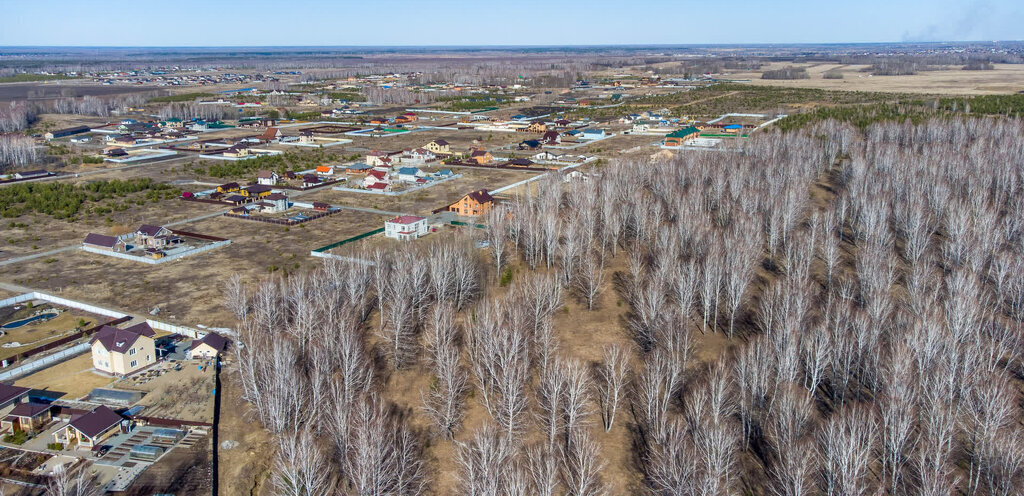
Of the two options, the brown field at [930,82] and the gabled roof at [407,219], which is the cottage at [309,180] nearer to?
the gabled roof at [407,219]

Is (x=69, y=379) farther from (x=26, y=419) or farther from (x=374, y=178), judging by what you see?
(x=374, y=178)

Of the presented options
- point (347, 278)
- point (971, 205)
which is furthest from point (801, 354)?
point (971, 205)

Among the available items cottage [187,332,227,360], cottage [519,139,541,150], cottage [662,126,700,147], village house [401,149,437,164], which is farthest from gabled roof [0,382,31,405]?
cottage [662,126,700,147]

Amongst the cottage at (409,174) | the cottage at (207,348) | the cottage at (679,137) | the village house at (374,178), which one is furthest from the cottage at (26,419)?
the cottage at (679,137)

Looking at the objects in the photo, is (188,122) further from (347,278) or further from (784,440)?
(784,440)

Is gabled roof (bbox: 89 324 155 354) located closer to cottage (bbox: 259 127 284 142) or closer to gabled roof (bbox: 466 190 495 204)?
gabled roof (bbox: 466 190 495 204)

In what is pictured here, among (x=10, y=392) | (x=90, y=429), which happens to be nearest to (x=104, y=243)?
(x=10, y=392)
